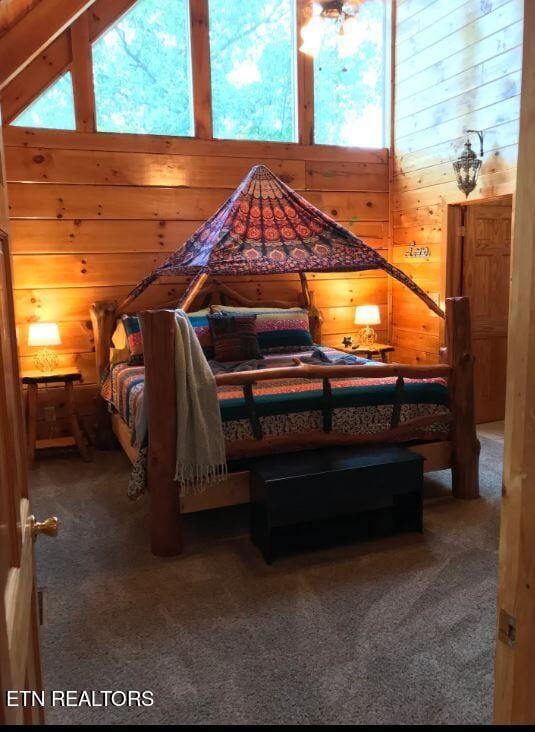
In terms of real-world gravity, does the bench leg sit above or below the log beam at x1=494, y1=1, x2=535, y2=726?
below

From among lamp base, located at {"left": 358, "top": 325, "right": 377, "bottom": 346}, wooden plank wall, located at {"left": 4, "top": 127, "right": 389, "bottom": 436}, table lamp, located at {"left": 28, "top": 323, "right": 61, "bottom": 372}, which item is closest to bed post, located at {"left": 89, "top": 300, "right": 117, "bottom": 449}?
wooden plank wall, located at {"left": 4, "top": 127, "right": 389, "bottom": 436}

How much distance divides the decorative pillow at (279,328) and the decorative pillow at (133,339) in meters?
0.68

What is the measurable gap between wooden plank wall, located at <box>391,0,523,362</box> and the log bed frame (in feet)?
5.37

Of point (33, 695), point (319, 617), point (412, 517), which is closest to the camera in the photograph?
point (33, 695)

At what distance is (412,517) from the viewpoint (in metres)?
2.97

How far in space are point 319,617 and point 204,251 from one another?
85.5 inches

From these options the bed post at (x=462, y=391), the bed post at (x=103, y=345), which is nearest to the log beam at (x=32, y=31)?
the bed post at (x=103, y=345)

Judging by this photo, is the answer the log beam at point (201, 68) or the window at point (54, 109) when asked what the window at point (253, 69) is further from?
the window at point (54, 109)

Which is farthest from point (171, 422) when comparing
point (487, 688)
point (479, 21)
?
point (479, 21)

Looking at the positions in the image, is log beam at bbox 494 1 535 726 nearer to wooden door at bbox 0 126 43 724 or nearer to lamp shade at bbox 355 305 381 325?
wooden door at bbox 0 126 43 724

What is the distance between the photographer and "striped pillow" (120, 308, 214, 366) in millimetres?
4316

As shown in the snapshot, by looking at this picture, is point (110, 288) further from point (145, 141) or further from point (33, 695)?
point (33, 695)

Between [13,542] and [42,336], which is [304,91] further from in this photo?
[13,542]

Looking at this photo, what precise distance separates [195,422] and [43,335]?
204 centimetres
